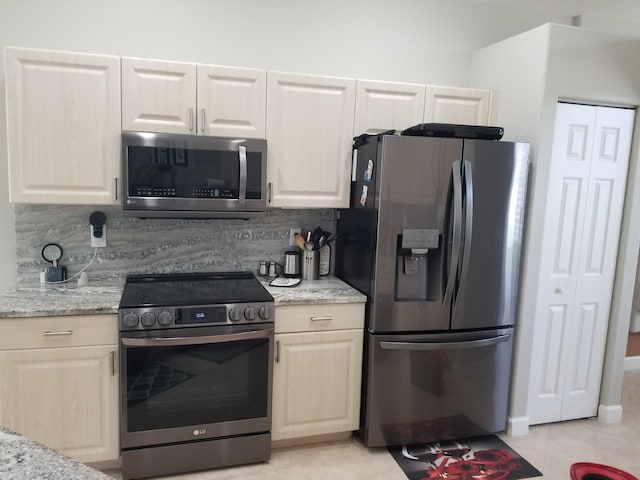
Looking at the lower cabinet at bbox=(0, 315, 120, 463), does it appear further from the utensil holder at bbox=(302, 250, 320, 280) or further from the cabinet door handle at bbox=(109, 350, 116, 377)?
the utensil holder at bbox=(302, 250, 320, 280)

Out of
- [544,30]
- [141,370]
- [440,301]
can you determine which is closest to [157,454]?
[141,370]

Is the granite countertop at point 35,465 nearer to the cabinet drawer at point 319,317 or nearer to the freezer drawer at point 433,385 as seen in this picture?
the cabinet drawer at point 319,317

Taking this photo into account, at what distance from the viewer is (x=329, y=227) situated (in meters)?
3.21

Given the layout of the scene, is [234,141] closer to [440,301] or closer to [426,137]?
[426,137]

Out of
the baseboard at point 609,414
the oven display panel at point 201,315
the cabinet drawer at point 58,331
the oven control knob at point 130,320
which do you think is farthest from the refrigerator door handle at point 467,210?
the cabinet drawer at point 58,331

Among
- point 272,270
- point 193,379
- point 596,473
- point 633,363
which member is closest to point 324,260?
point 272,270

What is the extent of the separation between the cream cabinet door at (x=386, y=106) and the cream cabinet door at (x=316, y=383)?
1211 millimetres

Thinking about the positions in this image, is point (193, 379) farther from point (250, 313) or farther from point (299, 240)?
point (299, 240)

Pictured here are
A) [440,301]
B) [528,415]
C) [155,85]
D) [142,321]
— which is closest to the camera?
[142,321]

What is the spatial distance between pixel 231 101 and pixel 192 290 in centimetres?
103

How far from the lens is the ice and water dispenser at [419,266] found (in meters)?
2.55

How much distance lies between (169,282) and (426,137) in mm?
1640

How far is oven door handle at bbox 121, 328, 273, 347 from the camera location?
2244 millimetres

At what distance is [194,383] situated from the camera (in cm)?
238
